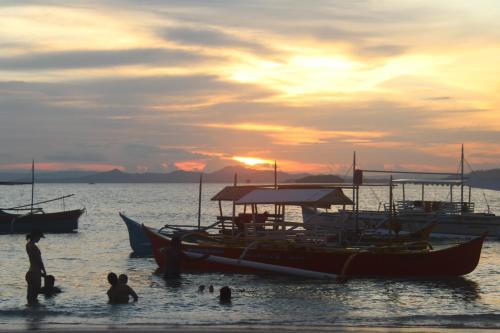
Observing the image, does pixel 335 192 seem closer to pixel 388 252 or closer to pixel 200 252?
pixel 388 252

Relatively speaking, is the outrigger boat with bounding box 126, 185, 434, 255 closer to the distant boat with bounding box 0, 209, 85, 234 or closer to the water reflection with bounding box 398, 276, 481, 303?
the water reflection with bounding box 398, 276, 481, 303

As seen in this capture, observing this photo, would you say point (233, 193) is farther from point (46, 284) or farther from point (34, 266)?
point (34, 266)

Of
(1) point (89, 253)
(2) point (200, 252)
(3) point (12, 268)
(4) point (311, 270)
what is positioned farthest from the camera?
(1) point (89, 253)

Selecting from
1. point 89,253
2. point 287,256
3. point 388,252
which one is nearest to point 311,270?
point 287,256

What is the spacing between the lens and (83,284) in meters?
31.0

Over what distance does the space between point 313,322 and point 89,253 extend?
30.6 meters

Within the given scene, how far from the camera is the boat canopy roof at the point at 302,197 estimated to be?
29.7 metres

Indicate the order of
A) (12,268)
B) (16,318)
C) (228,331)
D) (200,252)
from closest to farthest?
(228,331)
(16,318)
(200,252)
(12,268)

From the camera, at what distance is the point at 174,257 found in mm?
29156

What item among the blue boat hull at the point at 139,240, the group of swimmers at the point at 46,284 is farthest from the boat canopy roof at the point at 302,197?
the blue boat hull at the point at 139,240

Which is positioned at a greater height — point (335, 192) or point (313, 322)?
point (335, 192)

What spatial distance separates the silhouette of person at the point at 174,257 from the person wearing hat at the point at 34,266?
6687 millimetres

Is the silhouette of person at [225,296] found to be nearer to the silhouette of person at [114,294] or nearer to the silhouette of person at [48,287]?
the silhouette of person at [114,294]

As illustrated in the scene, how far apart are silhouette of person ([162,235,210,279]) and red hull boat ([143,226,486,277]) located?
1874 mm
